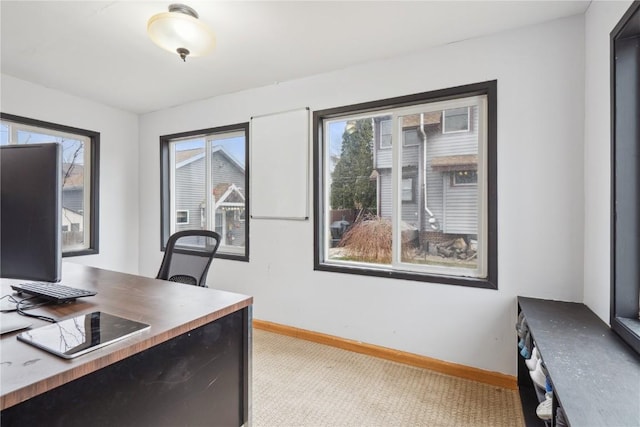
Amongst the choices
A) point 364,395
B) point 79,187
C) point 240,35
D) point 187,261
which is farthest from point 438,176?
point 79,187

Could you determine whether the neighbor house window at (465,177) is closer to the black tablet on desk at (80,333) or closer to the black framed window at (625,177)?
the black framed window at (625,177)

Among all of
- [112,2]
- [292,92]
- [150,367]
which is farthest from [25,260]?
[292,92]

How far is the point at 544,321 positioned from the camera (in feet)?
5.35

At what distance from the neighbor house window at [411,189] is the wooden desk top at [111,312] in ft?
5.20

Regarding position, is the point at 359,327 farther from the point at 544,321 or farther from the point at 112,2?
the point at 112,2

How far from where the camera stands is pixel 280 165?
2.98 metres

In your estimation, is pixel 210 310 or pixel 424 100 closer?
pixel 210 310

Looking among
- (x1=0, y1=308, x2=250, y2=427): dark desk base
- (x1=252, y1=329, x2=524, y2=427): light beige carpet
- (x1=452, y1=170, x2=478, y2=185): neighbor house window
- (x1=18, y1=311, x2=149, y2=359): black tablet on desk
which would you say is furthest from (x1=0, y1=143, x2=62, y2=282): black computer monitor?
(x1=452, y1=170, x2=478, y2=185): neighbor house window

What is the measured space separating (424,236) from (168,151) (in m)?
3.24

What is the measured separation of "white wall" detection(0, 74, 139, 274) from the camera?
3.16 meters

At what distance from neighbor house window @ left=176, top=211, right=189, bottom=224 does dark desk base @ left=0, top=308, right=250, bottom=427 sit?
2896 mm

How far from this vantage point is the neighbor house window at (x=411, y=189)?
88.0 inches

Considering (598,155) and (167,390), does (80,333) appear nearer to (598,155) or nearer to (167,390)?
(167,390)

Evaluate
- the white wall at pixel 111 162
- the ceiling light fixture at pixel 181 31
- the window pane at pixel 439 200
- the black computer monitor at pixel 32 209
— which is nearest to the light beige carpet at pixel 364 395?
the window pane at pixel 439 200
